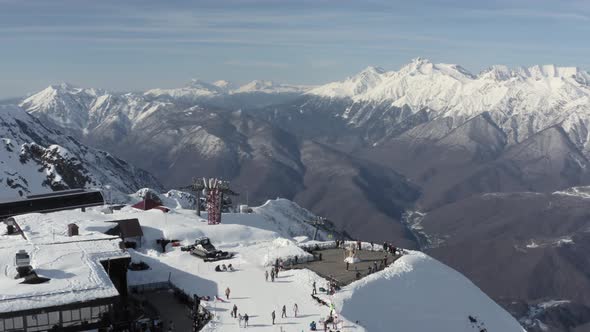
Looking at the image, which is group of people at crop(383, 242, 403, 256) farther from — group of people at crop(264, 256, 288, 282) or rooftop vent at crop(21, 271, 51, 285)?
rooftop vent at crop(21, 271, 51, 285)

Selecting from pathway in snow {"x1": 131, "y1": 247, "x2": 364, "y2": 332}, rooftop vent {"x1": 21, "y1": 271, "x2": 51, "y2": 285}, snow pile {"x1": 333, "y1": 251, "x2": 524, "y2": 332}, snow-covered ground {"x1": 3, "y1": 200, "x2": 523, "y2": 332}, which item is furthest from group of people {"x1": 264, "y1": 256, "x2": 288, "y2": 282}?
rooftop vent {"x1": 21, "y1": 271, "x2": 51, "y2": 285}

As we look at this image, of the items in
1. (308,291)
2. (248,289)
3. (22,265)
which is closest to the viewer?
(22,265)

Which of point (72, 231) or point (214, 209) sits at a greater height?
point (72, 231)

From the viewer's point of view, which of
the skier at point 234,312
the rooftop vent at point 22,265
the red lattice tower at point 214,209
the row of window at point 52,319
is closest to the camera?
the row of window at point 52,319

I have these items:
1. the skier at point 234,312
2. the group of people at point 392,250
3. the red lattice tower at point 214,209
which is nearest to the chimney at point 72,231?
the skier at point 234,312

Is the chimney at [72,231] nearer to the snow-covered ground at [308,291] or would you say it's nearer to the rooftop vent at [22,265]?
the snow-covered ground at [308,291]

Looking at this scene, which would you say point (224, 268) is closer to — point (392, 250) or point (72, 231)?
point (72, 231)

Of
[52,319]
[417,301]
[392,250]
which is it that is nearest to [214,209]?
[392,250]
